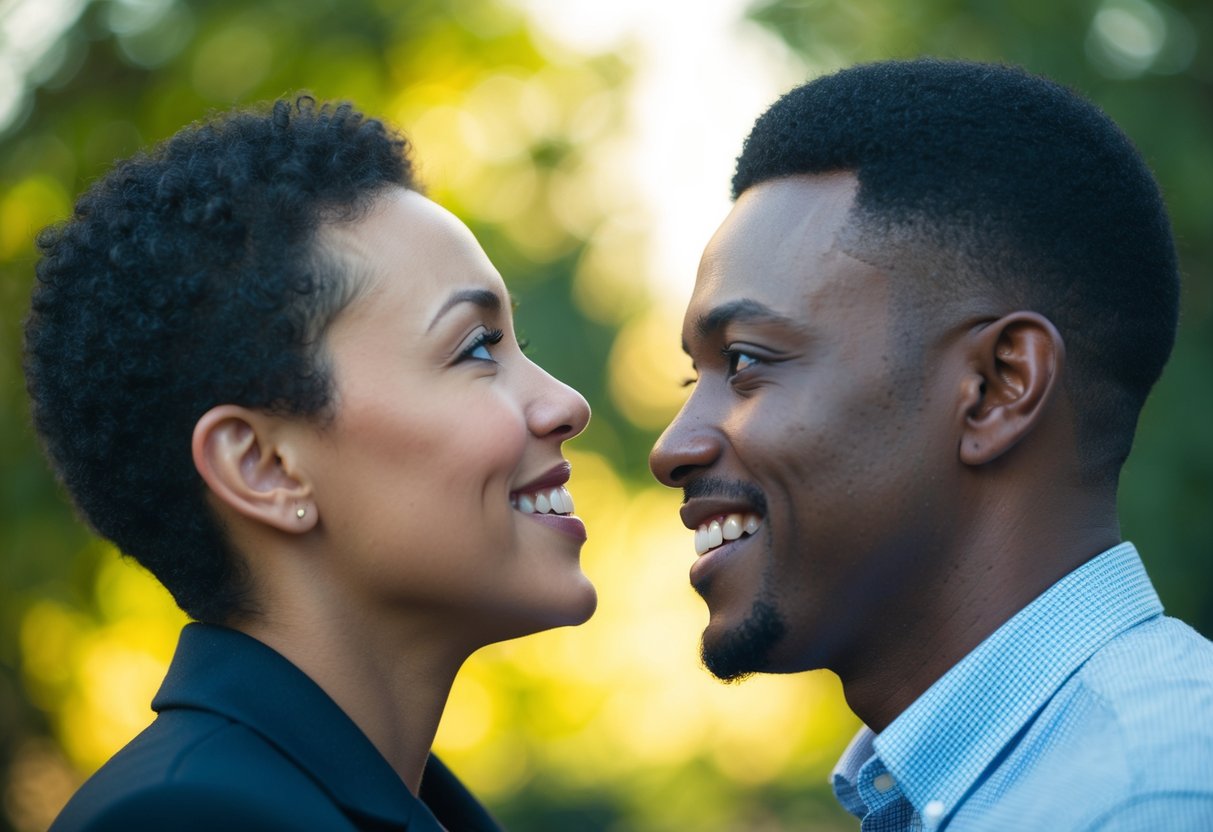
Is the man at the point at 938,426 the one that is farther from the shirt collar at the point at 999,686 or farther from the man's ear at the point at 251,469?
the man's ear at the point at 251,469

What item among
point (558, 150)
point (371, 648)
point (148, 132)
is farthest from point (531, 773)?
point (371, 648)

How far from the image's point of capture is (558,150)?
35.8 ft

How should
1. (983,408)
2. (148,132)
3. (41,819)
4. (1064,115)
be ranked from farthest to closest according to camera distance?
(41,819) → (148,132) → (1064,115) → (983,408)

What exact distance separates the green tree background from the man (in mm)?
5088

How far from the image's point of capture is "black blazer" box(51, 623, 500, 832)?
266 cm

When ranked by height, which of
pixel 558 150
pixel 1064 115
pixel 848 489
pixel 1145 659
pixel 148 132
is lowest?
pixel 1145 659

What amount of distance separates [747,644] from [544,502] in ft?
2.11

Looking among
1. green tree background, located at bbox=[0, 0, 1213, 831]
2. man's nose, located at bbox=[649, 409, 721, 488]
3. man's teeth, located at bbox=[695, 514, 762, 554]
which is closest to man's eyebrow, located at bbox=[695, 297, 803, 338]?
man's nose, located at bbox=[649, 409, 721, 488]

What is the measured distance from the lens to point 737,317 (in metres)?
3.51

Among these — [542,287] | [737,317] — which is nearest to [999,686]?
[737,317]

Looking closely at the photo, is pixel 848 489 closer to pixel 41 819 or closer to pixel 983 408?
pixel 983 408

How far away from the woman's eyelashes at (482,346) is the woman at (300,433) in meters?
0.01

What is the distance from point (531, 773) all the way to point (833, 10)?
655cm

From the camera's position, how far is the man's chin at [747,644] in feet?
11.1
